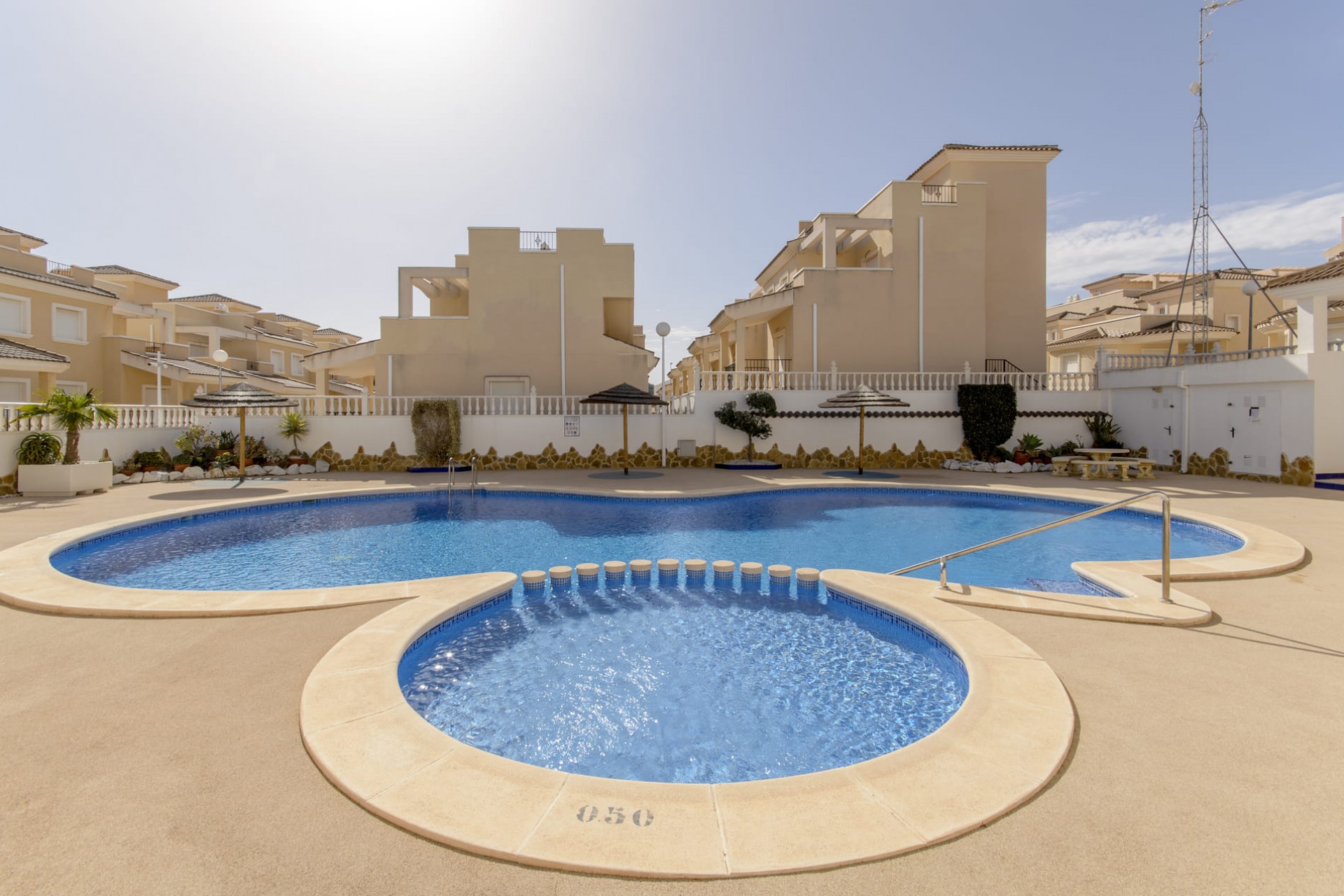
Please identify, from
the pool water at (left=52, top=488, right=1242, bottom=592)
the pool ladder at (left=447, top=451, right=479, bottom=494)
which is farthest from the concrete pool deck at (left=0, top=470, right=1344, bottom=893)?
the pool ladder at (left=447, top=451, right=479, bottom=494)

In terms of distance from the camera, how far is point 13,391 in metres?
21.1

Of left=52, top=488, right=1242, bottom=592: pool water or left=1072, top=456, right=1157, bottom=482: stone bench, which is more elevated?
left=1072, top=456, right=1157, bottom=482: stone bench

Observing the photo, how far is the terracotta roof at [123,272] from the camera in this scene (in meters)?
32.2

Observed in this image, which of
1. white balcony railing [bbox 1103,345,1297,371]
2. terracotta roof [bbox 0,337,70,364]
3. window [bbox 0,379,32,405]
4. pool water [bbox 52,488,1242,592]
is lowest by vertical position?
pool water [bbox 52,488,1242,592]

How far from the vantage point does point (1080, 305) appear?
40.6m

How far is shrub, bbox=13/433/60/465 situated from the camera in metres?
13.2

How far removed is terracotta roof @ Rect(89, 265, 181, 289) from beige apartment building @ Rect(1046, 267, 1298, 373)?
4538cm

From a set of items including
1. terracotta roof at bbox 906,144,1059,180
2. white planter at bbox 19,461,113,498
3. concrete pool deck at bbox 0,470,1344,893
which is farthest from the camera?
terracotta roof at bbox 906,144,1059,180

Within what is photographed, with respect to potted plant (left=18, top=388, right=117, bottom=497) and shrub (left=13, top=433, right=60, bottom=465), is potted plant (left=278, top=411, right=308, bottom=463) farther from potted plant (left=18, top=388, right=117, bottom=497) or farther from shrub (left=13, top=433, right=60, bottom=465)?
shrub (left=13, top=433, right=60, bottom=465)

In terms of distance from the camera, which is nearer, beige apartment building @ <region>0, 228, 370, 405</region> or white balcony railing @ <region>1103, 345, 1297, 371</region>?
white balcony railing @ <region>1103, 345, 1297, 371</region>

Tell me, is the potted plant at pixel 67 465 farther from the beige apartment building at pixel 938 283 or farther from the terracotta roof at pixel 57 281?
the beige apartment building at pixel 938 283

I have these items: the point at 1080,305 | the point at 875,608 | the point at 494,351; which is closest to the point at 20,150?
the point at 494,351

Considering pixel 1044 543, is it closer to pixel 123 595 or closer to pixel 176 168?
pixel 123 595

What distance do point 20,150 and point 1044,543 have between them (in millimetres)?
20104
